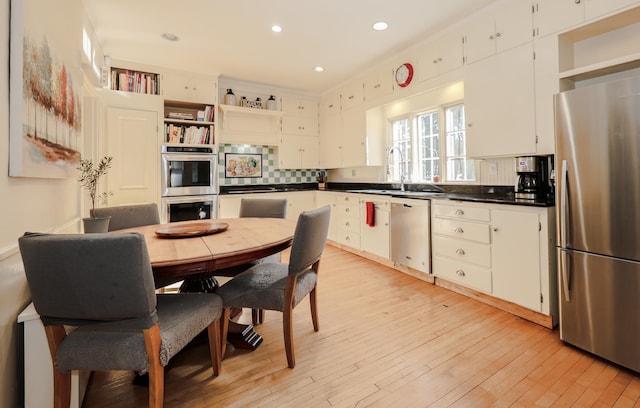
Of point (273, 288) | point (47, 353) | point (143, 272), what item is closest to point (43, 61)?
point (143, 272)

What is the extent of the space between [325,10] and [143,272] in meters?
2.76

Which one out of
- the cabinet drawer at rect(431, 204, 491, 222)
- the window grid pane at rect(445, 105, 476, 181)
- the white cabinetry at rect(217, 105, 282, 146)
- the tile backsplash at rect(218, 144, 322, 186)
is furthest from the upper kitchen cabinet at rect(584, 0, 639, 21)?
the tile backsplash at rect(218, 144, 322, 186)

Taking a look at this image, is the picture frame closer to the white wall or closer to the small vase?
the small vase

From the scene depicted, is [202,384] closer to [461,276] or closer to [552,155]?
[461,276]

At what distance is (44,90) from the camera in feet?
4.81

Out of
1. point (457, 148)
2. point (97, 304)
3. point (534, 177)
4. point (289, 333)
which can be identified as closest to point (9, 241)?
point (97, 304)

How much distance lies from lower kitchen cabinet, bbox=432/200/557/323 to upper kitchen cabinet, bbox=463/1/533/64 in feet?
4.65

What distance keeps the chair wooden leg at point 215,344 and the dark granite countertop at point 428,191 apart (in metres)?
2.26

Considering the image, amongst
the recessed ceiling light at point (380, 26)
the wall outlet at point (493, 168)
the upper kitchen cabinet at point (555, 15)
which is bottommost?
the wall outlet at point (493, 168)

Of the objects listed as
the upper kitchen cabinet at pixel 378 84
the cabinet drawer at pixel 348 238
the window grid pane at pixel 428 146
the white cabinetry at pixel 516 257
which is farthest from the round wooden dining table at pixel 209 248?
the upper kitchen cabinet at pixel 378 84

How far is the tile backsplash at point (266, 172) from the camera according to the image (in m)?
4.89

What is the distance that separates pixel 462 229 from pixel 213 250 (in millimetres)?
2233

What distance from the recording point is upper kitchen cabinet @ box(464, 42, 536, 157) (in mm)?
2486

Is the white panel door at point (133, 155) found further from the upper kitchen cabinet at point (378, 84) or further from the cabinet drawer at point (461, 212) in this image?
the cabinet drawer at point (461, 212)
